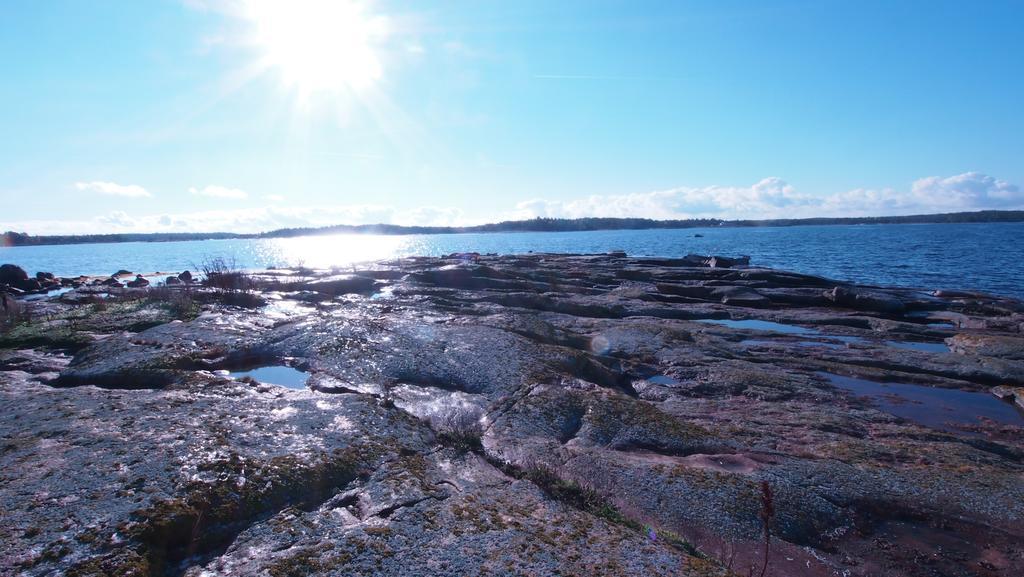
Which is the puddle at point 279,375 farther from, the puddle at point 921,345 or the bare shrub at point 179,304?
the puddle at point 921,345

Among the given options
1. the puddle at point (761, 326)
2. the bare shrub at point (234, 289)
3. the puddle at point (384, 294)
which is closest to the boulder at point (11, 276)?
the bare shrub at point (234, 289)

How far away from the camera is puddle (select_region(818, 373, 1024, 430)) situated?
10.9 meters

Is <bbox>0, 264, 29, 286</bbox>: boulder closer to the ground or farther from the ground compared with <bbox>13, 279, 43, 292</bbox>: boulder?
farther from the ground

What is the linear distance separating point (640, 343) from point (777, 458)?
7770mm

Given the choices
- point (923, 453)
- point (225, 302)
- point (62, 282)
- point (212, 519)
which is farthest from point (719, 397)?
point (62, 282)

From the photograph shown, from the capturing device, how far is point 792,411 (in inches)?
410

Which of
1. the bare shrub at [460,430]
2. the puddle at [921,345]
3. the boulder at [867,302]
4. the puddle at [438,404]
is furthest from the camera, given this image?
the boulder at [867,302]

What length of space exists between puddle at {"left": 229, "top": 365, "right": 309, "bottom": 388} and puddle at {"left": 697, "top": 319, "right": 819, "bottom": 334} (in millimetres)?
15264

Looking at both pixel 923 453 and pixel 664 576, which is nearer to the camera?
pixel 664 576

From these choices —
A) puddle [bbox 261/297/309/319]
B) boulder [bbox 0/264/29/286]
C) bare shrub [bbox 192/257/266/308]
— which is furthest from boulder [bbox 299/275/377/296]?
boulder [bbox 0/264/29/286]

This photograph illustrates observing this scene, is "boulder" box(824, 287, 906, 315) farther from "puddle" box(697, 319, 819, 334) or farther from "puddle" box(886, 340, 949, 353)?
"puddle" box(886, 340, 949, 353)

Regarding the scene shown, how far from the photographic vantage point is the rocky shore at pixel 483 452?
4.50 meters

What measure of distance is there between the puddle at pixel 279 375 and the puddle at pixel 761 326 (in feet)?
50.1

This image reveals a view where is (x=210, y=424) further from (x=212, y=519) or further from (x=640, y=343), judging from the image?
(x=640, y=343)
